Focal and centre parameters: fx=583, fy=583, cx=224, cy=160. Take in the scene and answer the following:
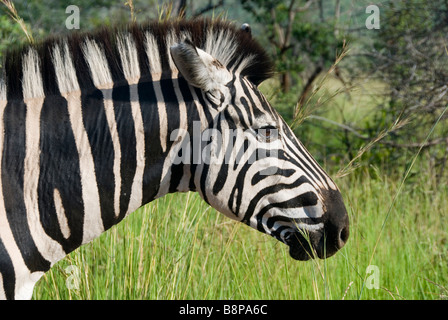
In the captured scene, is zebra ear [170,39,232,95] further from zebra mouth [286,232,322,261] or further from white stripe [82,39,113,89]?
zebra mouth [286,232,322,261]

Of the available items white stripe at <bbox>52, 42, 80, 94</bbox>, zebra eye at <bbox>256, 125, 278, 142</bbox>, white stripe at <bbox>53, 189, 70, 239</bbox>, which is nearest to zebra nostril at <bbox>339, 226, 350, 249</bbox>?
zebra eye at <bbox>256, 125, 278, 142</bbox>

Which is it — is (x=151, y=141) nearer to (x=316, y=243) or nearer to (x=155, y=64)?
(x=155, y=64)

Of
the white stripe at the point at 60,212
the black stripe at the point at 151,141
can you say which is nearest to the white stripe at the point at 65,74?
the black stripe at the point at 151,141

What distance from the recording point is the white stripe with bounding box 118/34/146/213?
235 cm

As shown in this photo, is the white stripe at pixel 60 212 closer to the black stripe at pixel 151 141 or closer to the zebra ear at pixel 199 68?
the black stripe at pixel 151 141

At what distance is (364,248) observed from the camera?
4.59m

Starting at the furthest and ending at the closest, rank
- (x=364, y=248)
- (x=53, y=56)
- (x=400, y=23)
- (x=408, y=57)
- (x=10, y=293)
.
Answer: (x=400, y=23) → (x=408, y=57) → (x=364, y=248) → (x=53, y=56) → (x=10, y=293)

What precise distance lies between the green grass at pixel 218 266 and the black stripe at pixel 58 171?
113cm

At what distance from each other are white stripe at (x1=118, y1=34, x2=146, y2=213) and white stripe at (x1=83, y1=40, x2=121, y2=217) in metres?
0.07

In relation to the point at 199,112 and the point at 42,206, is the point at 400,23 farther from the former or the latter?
the point at 42,206

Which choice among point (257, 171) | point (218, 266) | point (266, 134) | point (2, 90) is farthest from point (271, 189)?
point (218, 266)

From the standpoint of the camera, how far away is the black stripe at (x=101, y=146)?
2.31 meters

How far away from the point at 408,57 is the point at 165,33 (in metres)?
4.98

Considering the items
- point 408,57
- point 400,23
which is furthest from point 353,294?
point 400,23
